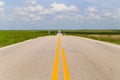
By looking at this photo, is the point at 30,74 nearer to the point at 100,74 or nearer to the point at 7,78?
the point at 7,78

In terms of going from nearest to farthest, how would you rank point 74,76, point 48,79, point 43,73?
1. point 48,79
2. point 74,76
3. point 43,73

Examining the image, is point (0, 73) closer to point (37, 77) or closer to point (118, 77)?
point (37, 77)

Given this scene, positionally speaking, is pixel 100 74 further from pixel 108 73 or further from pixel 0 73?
pixel 0 73

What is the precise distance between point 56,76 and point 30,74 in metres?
1.04

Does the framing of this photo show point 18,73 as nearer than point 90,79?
No

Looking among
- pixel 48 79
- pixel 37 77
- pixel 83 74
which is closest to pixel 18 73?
pixel 37 77

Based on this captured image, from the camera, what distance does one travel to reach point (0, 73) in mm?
9078

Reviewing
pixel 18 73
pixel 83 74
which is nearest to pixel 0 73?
pixel 18 73

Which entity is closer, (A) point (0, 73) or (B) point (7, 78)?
(B) point (7, 78)

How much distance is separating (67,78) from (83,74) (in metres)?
0.99

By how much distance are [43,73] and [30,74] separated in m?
0.45

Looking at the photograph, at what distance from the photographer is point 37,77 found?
326 inches

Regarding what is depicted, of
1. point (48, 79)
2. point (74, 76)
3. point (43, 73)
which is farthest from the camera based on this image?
point (43, 73)

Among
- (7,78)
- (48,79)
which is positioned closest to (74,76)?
(48,79)
